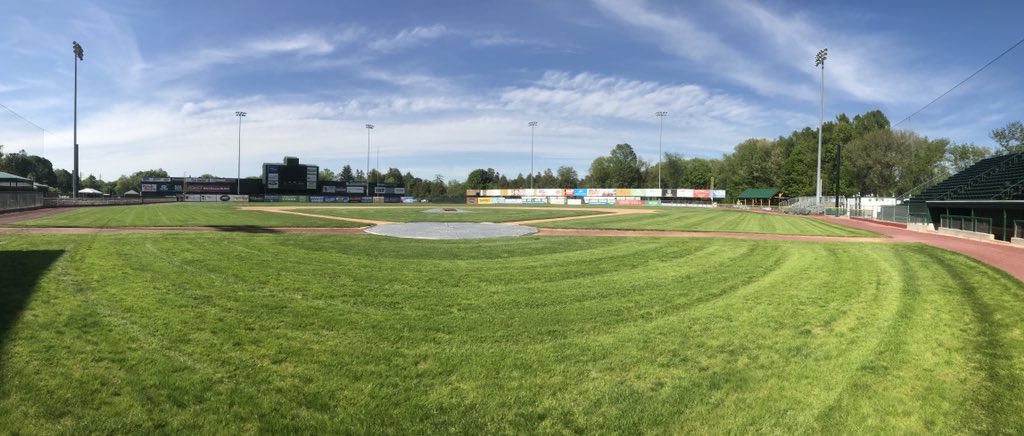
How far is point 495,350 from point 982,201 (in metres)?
25.6

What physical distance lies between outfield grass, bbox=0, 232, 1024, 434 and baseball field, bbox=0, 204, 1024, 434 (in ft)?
0.09

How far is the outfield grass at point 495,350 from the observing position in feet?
12.4

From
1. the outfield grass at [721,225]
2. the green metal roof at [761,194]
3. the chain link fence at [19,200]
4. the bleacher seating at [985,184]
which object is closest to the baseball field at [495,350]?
the outfield grass at [721,225]

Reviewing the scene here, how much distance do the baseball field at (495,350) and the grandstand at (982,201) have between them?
13.2 meters

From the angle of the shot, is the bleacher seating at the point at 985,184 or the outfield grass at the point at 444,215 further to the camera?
the outfield grass at the point at 444,215

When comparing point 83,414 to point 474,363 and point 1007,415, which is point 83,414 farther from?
point 1007,415

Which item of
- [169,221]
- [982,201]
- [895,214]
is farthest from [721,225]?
[169,221]

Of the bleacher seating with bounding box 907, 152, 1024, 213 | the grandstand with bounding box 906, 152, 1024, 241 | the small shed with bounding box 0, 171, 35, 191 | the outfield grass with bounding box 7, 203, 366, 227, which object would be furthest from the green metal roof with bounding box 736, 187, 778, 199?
the small shed with bounding box 0, 171, 35, 191

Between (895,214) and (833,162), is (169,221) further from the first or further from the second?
(833,162)

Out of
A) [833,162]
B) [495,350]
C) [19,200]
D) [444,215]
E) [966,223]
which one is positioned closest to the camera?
[495,350]

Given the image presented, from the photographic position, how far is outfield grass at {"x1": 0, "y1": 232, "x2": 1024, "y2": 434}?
378cm

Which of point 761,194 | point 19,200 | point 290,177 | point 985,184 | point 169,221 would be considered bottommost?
point 169,221

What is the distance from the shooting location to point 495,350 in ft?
17.1

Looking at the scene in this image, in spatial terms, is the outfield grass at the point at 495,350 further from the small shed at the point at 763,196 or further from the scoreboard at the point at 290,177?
the small shed at the point at 763,196
